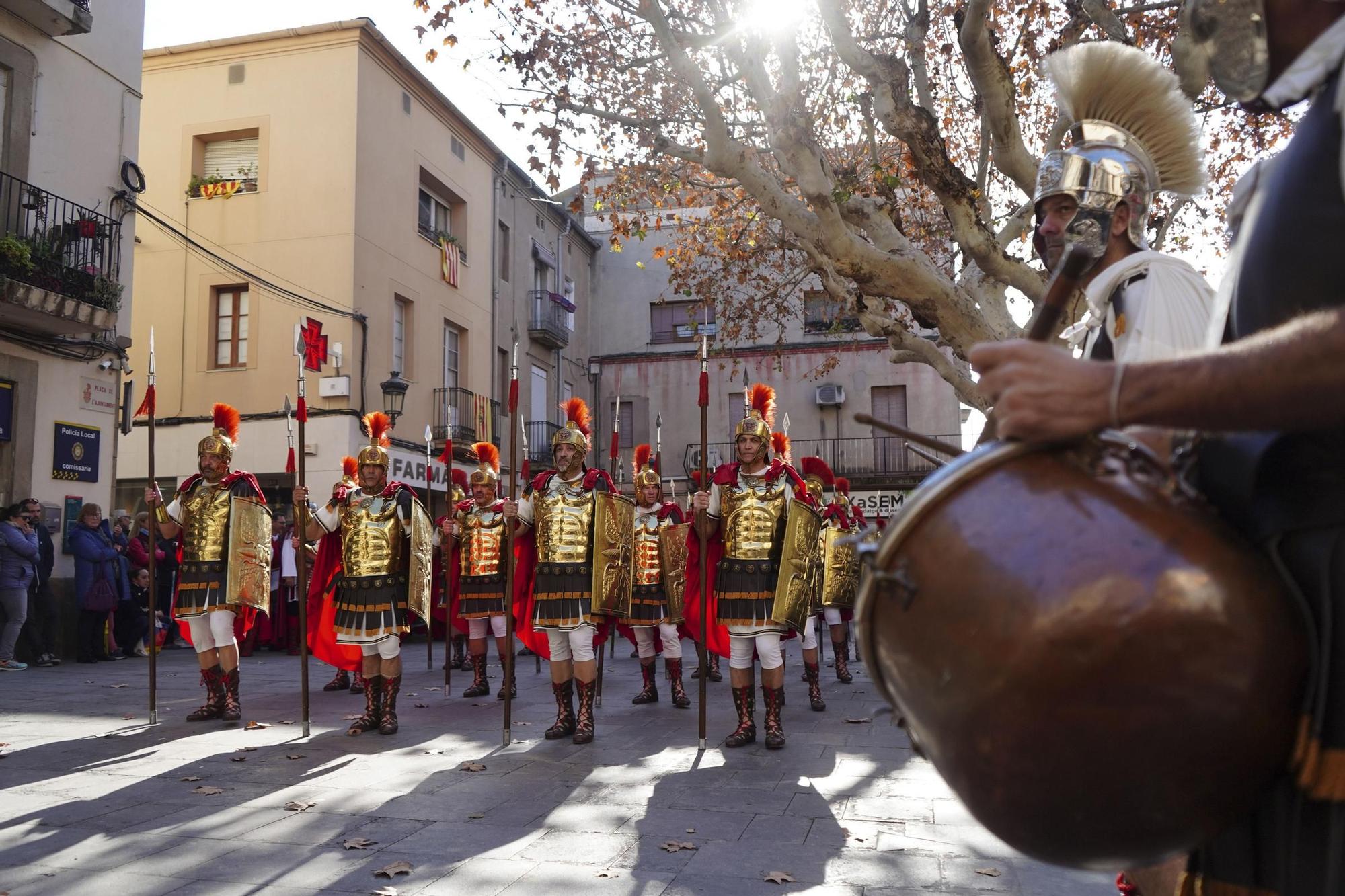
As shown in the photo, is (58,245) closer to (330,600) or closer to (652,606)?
(330,600)

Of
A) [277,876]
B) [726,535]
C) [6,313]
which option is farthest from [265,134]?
[277,876]

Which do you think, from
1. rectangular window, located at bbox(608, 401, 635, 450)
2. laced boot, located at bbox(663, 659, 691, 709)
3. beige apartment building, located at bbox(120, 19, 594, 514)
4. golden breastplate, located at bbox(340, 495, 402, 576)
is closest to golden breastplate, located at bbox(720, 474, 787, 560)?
laced boot, located at bbox(663, 659, 691, 709)

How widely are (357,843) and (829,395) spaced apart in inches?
1038

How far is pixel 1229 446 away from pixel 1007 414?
0.41 metres

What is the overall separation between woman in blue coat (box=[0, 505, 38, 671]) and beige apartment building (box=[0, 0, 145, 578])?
111 cm

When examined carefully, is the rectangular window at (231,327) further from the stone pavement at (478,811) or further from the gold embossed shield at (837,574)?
the gold embossed shield at (837,574)

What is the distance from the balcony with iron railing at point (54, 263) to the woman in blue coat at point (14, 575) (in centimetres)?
241

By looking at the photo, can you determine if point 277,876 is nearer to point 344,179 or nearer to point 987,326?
point 987,326

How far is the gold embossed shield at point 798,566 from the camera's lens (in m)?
7.20

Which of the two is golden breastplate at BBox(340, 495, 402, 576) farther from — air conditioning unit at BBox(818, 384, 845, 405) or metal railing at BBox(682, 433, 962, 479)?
air conditioning unit at BBox(818, 384, 845, 405)

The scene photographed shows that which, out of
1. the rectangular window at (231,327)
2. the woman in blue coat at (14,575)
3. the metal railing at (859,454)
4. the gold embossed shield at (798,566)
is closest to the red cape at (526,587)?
the gold embossed shield at (798,566)

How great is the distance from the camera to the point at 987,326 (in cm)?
992

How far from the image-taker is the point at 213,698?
319 inches

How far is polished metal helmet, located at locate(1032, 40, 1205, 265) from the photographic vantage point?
7.76 feet
